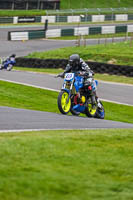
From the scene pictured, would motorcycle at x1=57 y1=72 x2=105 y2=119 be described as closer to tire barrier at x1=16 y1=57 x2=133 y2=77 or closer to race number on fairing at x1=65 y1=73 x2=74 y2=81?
race number on fairing at x1=65 y1=73 x2=74 y2=81

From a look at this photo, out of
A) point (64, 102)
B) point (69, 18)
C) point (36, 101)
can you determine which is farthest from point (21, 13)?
point (64, 102)

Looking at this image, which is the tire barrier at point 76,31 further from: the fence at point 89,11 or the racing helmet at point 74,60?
the racing helmet at point 74,60

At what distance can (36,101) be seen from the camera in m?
17.0

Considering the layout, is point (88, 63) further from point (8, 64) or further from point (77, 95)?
point (77, 95)

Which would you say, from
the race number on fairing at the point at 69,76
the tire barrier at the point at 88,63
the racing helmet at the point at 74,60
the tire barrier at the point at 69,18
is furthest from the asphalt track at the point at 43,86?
the tire barrier at the point at 69,18

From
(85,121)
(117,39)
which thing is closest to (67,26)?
(117,39)

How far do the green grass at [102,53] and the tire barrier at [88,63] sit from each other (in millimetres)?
1880

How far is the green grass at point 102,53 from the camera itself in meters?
30.7

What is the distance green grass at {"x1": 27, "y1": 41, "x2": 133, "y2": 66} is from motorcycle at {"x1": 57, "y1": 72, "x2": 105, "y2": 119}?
54.6 ft

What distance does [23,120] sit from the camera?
9.81 m

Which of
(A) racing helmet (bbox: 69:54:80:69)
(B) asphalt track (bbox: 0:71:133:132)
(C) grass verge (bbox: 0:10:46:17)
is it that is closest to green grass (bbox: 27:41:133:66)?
(C) grass verge (bbox: 0:10:46:17)

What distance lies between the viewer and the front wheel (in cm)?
1210

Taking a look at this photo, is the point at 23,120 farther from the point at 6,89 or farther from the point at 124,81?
the point at 124,81

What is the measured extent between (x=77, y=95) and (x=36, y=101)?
4.43 metres
